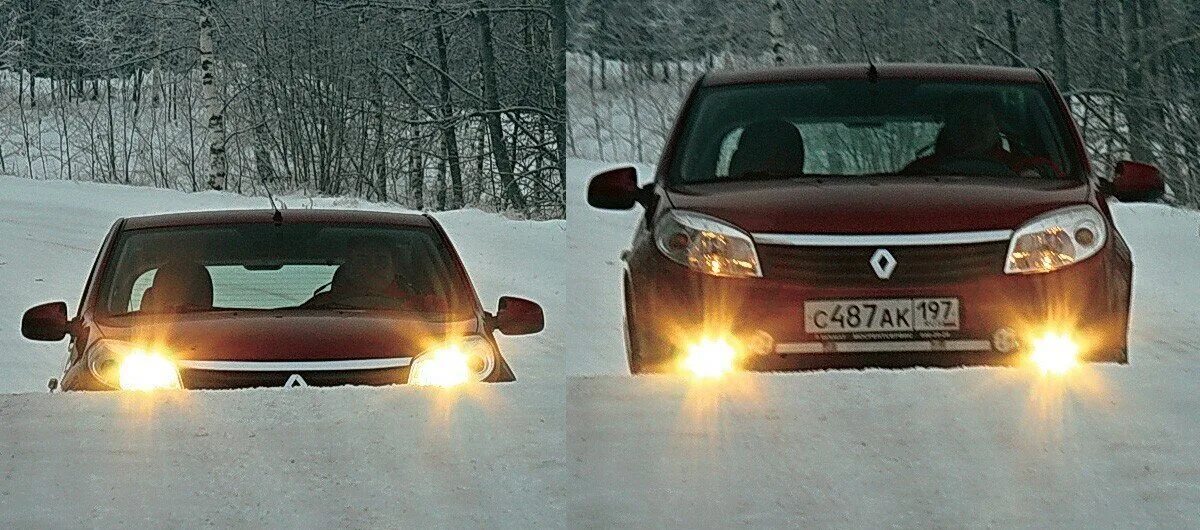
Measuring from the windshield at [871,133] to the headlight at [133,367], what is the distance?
4.65 feet

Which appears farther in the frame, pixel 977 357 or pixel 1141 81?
pixel 1141 81

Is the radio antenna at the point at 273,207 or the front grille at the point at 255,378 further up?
the radio antenna at the point at 273,207

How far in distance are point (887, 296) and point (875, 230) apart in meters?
0.19

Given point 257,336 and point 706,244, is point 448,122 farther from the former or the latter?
point 706,244

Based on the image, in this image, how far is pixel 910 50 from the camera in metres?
4.77

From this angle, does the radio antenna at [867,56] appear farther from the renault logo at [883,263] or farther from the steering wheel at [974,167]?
the renault logo at [883,263]

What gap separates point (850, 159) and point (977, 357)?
57cm

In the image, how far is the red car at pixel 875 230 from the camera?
4.14 metres

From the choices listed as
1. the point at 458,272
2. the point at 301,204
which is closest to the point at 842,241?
the point at 458,272

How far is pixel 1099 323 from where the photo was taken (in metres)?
4.28

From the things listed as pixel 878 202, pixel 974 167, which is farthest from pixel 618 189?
pixel 974 167

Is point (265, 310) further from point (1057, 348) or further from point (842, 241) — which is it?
point (1057, 348)

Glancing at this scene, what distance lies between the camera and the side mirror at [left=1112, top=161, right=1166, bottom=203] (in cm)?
430

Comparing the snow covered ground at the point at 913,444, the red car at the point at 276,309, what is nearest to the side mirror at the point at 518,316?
the red car at the point at 276,309
